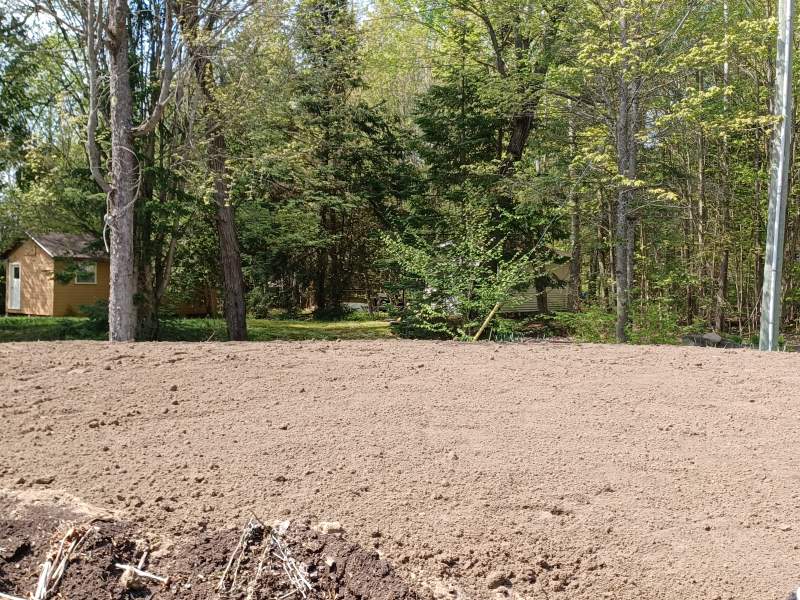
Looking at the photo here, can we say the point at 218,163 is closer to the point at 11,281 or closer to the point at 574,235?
the point at 574,235

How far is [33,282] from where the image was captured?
22031 mm

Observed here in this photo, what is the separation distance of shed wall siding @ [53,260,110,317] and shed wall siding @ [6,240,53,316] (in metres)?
0.23

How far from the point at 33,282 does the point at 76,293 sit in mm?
1844

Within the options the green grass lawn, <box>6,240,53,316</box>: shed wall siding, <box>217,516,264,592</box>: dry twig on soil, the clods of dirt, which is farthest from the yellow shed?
<box>217,516,264,592</box>: dry twig on soil

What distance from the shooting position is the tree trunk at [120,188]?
24.2 ft

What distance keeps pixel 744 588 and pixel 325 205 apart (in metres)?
15.5

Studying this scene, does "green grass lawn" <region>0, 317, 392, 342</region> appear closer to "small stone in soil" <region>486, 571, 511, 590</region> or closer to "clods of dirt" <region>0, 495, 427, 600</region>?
"clods of dirt" <region>0, 495, 427, 600</region>

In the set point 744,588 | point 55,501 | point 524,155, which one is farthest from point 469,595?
point 524,155

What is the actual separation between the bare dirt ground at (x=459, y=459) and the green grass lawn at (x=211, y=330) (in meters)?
6.68

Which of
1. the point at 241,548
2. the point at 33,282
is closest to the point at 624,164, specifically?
the point at 241,548

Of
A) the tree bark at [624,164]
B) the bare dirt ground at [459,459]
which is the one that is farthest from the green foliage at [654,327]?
the bare dirt ground at [459,459]

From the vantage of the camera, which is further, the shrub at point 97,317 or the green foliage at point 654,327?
the shrub at point 97,317

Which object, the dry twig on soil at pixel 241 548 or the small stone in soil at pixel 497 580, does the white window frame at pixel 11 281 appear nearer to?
the dry twig on soil at pixel 241 548

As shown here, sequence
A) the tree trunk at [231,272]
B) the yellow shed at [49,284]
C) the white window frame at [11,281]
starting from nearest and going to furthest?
the tree trunk at [231,272]
the yellow shed at [49,284]
the white window frame at [11,281]
